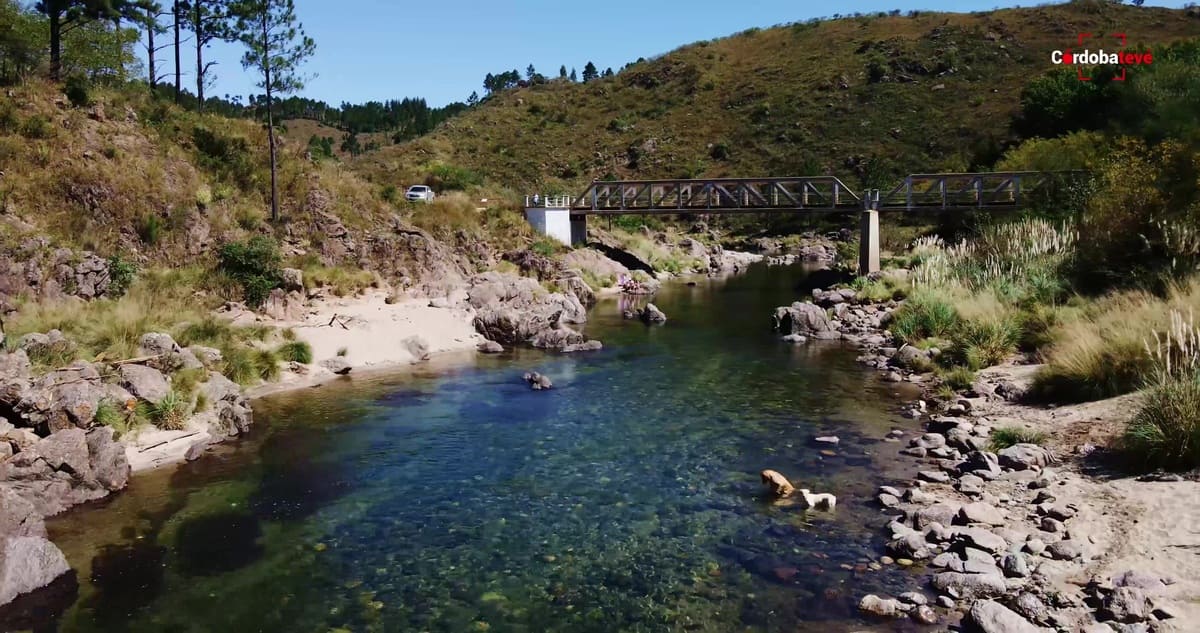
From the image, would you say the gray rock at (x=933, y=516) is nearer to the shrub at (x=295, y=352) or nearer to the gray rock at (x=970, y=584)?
the gray rock at (x=970, y=584)

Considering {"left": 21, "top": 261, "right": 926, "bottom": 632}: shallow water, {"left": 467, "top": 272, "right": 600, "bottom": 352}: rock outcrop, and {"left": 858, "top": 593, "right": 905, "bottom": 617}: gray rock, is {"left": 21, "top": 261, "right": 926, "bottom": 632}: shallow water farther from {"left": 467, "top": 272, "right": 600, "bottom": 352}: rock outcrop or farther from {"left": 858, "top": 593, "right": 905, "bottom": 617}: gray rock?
{"left": 467, "top": 272, "right": 600, "bottom": 352}: rock outcrop

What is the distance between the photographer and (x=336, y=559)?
1180cm

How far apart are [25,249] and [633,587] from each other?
Result: 23036 mm

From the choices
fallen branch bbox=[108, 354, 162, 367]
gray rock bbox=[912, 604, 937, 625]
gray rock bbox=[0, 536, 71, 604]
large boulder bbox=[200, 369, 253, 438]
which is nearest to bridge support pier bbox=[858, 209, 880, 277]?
large boulder bbox=[200, 369, 253, 438]

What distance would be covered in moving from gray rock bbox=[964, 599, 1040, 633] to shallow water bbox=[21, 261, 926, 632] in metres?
1.19

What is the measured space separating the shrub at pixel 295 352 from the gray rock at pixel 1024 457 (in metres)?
19.0

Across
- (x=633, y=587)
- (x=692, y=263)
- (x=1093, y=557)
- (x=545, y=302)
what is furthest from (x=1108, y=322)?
(x=692, y=263)

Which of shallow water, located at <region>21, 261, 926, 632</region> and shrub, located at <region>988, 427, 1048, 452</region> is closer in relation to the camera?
shallow water, located at <region>21, 261, 926, 632</region>

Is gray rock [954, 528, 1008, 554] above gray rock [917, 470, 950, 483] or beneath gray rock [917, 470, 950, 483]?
beneath

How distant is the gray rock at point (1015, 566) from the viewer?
1009cm

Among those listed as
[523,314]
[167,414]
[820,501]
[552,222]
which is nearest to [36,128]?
[523,314]

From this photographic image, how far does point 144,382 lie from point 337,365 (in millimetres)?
7674

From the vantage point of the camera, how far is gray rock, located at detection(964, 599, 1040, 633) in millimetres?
8734

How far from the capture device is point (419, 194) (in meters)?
48.8
